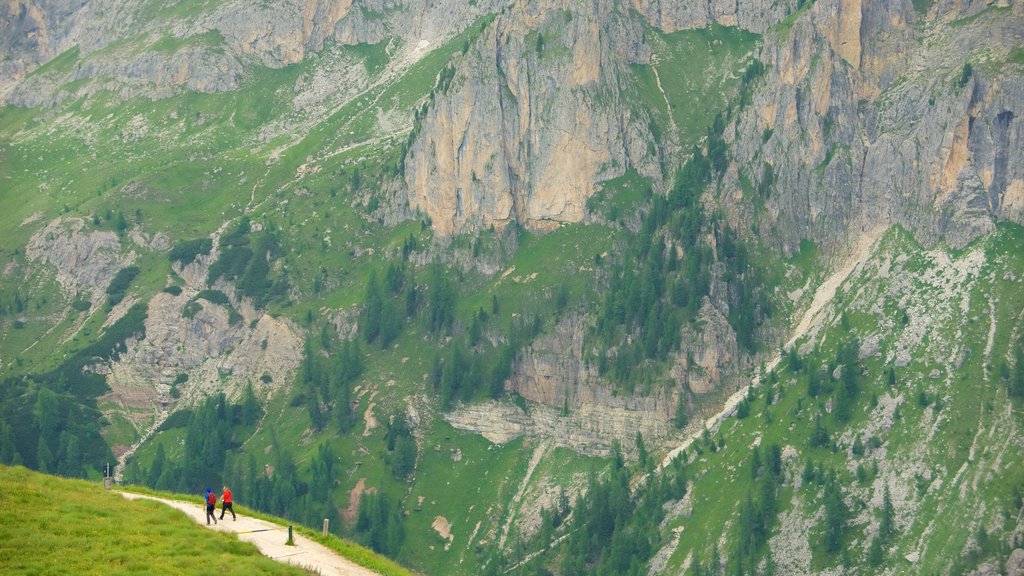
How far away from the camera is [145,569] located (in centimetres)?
Result: 7975

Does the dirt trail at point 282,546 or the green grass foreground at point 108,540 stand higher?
the green grass foreground at point 108,540

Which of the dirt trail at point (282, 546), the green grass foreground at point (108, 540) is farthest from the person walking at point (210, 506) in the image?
the green grass foreground at point (108, 540)

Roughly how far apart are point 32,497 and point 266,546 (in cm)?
1554

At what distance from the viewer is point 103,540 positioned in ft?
274

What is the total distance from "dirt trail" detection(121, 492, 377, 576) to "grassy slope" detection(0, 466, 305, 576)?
2870 millimetres

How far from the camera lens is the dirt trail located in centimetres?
8919

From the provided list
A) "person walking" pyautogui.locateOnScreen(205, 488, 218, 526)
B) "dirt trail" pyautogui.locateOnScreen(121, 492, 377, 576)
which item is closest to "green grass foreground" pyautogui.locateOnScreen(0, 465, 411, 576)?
"dirt trail" pyautogui.locateOnScreen(121, 492, 377, 576)

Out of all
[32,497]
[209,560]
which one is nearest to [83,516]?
[32,497]

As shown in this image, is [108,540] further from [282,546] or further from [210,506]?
[282,546]

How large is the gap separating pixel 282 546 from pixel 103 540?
13186mm

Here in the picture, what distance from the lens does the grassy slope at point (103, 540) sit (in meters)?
79.6

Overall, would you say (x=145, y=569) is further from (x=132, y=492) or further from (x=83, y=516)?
(x=132, y=492)

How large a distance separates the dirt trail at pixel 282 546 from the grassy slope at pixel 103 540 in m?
2.87

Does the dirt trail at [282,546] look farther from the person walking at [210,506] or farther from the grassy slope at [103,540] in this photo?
the grassy slope at [103,540]
